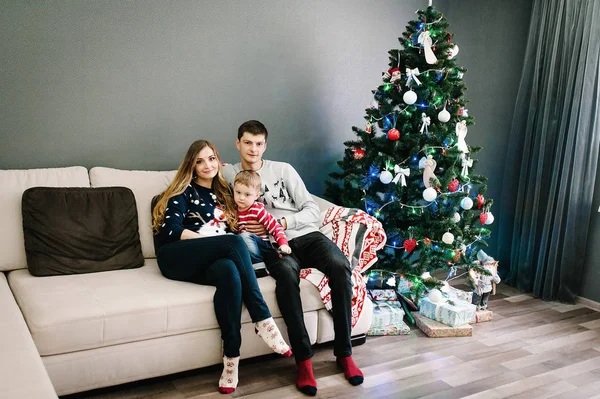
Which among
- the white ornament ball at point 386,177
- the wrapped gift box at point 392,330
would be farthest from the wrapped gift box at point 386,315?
the white ornament ball at point 386,177

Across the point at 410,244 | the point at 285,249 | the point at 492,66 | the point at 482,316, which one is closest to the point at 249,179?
the point at 285,249

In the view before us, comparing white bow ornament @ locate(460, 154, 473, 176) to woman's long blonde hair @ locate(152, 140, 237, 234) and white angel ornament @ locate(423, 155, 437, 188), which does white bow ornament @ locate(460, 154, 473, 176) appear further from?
woman's long blonde hair @ locate(152, 140, 237, 234)

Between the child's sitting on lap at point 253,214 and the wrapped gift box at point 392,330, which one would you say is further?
the wrapped gift box at point 392,330

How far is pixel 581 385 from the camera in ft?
8.70

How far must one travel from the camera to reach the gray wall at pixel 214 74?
3.01 meters

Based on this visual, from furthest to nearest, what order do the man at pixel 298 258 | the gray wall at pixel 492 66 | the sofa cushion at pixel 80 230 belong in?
the gray wall at pixel 492 66 → the sofa cushion at pixel 80 230 → the man at pixel 298 258

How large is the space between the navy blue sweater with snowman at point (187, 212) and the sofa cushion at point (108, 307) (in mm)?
209

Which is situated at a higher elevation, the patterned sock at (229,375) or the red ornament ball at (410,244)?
the red ornament ball at (410,244)

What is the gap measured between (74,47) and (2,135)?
596 mm

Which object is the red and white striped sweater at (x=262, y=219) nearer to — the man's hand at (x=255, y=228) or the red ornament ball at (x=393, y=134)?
the man's hand at (x=255, y=228)

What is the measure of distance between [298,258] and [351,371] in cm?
64

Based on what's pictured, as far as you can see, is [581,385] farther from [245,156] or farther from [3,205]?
[3,205]

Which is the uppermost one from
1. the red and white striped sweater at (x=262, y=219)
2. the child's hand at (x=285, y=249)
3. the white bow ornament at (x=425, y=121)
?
the white bow ornament at (x=425, y=121)

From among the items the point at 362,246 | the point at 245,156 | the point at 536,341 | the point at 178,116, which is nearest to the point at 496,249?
the point at 536,341
